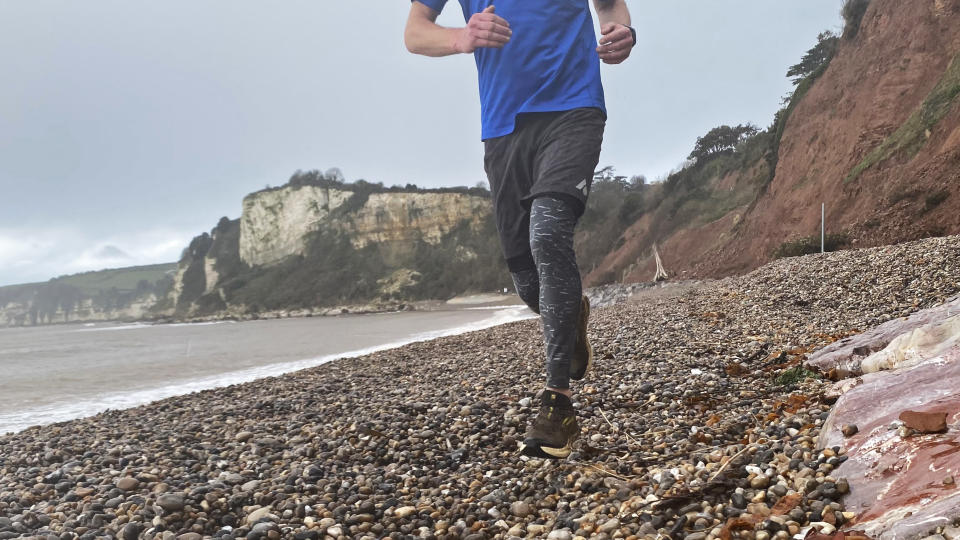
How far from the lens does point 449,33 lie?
2.86 meters

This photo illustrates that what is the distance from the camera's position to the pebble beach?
196 centimetres

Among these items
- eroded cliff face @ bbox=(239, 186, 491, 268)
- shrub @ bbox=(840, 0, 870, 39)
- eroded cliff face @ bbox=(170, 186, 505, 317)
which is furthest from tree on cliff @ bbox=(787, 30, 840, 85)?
eroded cliff face @ bbox=(239, 186, 491, 268)

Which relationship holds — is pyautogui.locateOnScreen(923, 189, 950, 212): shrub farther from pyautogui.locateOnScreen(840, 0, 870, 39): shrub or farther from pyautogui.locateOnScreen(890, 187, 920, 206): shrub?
pyautogui.locateOnScreen(840, 0, 870, 39): shrub

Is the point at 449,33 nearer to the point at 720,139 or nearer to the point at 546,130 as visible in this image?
the point at 546,130

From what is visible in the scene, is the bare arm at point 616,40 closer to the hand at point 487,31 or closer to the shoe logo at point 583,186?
the hand at point 487,31

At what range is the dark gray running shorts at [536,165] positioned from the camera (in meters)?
2.50

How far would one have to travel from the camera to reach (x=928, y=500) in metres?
1.33

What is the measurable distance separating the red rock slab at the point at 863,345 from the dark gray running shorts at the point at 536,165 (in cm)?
193

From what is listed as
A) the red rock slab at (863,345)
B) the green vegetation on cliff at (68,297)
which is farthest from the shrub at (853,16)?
the green vegetation on cliff at (68,297)

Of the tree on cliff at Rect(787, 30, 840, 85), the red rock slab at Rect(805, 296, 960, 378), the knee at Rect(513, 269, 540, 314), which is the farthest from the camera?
the tree on cliff at Rect(787, 30, 840, 85)

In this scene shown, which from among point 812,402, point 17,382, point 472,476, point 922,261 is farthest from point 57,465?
point 17,382

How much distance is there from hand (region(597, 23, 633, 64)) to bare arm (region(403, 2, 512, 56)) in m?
0.48

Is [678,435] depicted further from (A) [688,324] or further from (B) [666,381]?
(A) [688,324]

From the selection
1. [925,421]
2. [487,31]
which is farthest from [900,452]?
[487,31]
